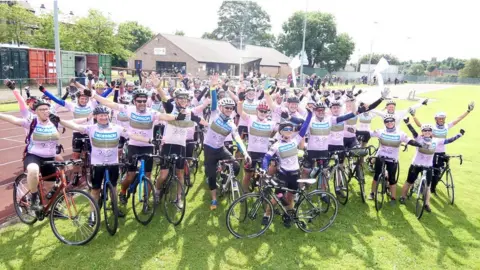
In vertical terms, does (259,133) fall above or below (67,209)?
above

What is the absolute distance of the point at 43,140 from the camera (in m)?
6.08

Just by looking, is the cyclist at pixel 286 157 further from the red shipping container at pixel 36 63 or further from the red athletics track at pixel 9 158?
the red shipping container at pixel 36 63

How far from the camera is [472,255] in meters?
6.24

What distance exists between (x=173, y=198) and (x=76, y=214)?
5.52 feet

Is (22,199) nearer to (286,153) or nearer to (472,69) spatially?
(286,153)

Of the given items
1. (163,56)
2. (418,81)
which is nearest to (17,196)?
(163,56)

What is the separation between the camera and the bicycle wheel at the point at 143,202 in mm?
6207

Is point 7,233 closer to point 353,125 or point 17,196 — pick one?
point 17,196

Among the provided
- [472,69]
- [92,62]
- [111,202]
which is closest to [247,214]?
[111,202]

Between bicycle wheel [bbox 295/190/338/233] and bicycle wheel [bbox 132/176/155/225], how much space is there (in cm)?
270

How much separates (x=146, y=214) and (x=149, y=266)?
132 centimetres

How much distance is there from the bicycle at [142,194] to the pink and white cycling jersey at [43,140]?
150 centimetres

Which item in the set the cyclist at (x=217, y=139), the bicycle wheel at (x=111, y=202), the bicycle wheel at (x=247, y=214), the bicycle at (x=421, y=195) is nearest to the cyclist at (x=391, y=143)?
the bicycle at (x=421, y=195)

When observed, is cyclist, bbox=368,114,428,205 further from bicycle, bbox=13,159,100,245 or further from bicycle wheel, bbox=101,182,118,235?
bicycle, bbox=13,159,100,245
